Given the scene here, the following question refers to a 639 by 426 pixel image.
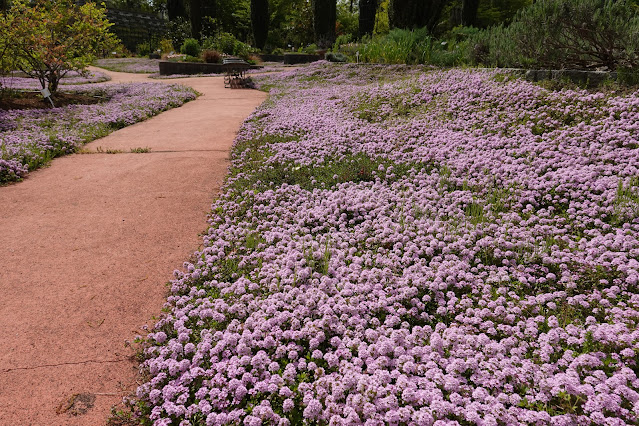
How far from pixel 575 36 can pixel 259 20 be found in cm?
3294

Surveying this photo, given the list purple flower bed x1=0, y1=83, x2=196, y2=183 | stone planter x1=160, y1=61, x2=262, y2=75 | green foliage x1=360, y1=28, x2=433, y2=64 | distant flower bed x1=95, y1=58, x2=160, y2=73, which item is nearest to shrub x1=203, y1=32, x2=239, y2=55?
distant flower bed x1=95, y1=58, x2=160, y2=73

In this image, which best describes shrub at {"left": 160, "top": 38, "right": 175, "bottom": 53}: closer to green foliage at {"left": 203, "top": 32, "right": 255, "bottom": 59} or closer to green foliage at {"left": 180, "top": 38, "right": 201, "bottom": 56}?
green foliage at {"left": 203, "top": 32, "right": 255, "bottom": 59}

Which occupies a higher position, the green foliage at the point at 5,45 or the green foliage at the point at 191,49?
the green foliage at the point at 191,49

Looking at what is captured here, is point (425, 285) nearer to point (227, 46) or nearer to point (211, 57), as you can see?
point (211, 57)

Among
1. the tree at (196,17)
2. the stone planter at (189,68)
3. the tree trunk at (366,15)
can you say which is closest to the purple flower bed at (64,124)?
the stone planter at (189,68)

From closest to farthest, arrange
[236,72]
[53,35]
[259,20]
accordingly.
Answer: [53,35]
[236,72]
[259,20]

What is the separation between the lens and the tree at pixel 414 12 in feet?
59.2

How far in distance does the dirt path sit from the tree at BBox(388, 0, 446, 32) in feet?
45.8

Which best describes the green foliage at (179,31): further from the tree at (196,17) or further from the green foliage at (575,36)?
the green foliage at (575,36)

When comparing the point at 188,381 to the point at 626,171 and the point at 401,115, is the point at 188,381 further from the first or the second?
the point at 401,115

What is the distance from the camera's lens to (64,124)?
34.0 feet

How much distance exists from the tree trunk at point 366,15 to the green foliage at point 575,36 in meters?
20.7

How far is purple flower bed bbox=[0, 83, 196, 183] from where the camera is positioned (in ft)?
24.3

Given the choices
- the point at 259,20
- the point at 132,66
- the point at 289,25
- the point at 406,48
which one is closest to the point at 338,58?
the point at 406,48
